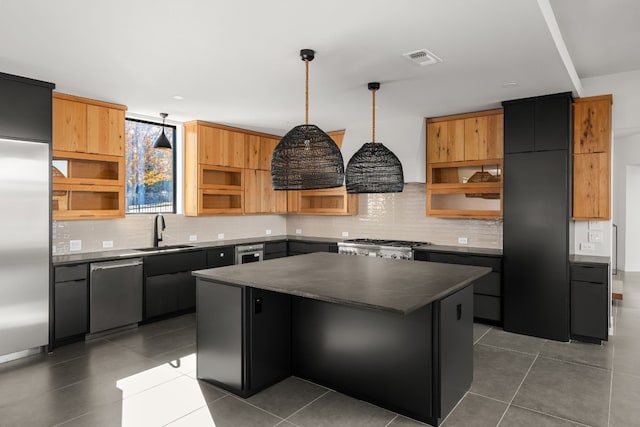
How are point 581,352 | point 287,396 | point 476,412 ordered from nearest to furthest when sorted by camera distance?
point 476,412 < point 287,396 < point 581,352

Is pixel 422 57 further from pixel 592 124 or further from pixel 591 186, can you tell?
pixel 591 186

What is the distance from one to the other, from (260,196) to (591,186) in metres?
4.63

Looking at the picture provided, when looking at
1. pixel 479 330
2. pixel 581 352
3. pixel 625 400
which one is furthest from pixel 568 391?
pixel 479 330

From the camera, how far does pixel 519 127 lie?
4.69 meters

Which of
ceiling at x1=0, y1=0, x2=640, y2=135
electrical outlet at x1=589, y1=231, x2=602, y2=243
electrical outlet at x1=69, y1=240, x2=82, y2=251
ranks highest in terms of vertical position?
ceiling at x1=0, y1=0, x2=640, y2=135

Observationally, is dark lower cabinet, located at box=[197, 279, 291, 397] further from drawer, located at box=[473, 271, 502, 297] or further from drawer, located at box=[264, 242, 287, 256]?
drawer, located at box=[264, 242, 287, 256]

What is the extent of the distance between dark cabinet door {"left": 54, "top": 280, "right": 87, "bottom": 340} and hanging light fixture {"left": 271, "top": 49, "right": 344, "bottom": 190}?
8.97ft

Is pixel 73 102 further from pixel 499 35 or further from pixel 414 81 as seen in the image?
pixel 499 35

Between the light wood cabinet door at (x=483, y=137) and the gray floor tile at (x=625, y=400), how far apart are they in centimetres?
272

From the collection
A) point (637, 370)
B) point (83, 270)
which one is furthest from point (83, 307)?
point (637, 370)

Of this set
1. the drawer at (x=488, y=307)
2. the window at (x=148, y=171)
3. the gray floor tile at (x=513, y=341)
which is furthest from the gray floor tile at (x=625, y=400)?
the window at (x=148, y=171)

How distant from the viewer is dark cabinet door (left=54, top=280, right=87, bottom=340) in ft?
13.6

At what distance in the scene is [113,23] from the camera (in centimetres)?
274

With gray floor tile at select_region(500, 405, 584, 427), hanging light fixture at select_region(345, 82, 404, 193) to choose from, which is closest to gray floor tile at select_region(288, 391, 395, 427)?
gray floor tile at select_region(500, 405, 584, 427)
